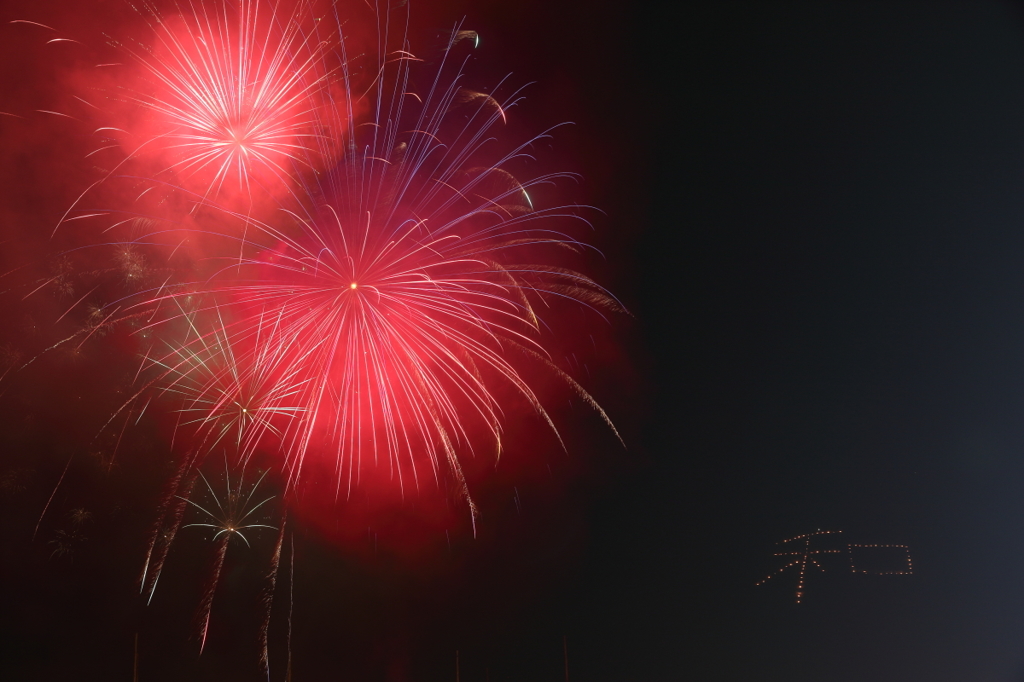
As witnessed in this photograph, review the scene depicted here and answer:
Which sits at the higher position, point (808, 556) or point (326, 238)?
point (326, 238)

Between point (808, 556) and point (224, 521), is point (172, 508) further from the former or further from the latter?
point (808, 556)

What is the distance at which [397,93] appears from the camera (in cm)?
741

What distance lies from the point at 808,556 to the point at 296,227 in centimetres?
1263

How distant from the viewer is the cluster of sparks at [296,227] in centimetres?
700

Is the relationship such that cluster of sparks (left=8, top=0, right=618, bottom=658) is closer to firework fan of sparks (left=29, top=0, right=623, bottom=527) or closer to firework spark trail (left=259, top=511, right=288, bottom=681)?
firework fan of sparks (left=29, top=0, right=623, bottom=527)

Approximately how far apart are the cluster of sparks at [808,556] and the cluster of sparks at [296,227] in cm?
840

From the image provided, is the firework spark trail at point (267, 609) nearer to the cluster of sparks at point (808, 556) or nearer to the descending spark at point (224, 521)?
the descending spark at point (224, 521)

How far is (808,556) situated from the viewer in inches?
478

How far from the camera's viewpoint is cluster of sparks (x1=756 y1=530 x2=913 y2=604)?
1194 centimetres

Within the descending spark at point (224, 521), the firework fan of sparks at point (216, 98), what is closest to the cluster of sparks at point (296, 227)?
the firework fan of sparks at point (216, 98)

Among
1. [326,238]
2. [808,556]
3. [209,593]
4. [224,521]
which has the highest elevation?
[326,238]

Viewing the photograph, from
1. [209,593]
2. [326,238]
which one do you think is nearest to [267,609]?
[209,593]

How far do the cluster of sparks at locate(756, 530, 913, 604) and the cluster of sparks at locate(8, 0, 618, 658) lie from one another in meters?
8.40

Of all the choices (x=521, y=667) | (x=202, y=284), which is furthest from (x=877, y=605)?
(x=202, y=284)
